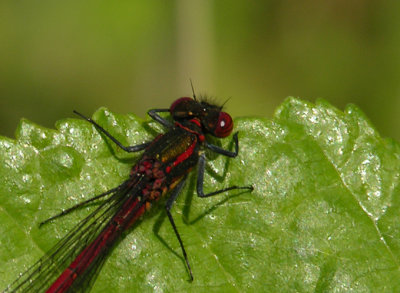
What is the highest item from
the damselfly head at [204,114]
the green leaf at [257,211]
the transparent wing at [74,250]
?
the damselfly head at [204,114]

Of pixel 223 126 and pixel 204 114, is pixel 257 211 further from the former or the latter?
pixel 204 114

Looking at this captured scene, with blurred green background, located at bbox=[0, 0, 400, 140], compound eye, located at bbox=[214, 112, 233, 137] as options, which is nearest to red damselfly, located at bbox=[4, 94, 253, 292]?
compound eye, located at bbox=[214, 112, 233, 137]

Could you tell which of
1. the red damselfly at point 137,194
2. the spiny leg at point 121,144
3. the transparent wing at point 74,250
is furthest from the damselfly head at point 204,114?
the transparent wing at point 74,250

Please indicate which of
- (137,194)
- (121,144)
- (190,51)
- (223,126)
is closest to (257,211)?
(223,126)

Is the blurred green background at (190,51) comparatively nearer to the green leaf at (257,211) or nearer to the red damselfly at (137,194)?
the red damselfly at (137,194)

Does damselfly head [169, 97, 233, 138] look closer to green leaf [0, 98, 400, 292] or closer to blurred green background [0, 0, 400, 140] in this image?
green leaf [0, 98, 400, 292]

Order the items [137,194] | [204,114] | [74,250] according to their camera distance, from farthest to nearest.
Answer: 1. [204,114]
2. [137,194]
3. [74,250]

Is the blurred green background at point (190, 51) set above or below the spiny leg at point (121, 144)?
above

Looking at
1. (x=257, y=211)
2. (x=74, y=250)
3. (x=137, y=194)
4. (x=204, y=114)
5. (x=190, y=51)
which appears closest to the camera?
(x=257, y=211)
